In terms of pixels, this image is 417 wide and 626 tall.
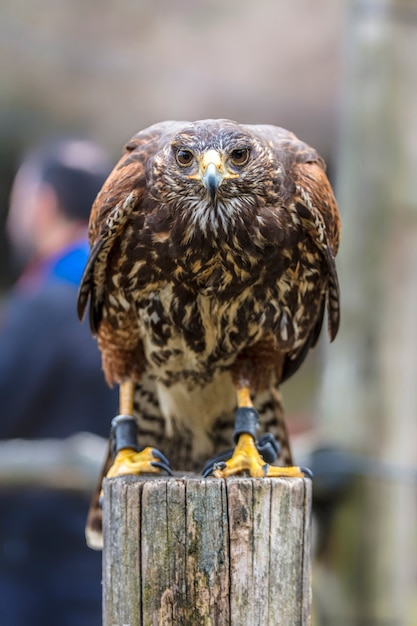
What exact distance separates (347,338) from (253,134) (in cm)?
186

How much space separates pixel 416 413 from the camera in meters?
4.92

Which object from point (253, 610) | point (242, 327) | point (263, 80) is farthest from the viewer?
point (263, 80)

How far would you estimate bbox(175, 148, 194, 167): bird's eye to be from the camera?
296 cm

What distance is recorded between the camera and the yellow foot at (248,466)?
297 centimetres

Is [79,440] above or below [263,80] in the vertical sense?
below

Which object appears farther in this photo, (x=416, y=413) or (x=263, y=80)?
(x=263, y=80)

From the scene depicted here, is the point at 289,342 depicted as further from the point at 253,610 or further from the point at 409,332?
the point at 409,332

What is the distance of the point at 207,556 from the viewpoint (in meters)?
2.45

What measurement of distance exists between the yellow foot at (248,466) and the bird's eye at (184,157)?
2.89 feet

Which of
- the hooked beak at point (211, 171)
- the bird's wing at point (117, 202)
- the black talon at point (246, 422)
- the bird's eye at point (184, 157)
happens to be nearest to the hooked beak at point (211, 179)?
the hooked beak at point (211, 171)

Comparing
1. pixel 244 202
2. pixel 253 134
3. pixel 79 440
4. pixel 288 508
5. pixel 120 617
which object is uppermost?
pixel 253 134

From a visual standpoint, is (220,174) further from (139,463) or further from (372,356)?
(372,356)

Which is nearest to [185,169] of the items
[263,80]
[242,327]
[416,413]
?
[242,327]

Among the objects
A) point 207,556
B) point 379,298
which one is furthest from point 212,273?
point 379,298
